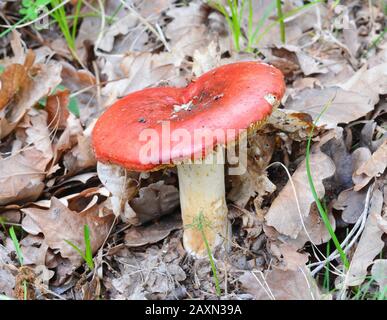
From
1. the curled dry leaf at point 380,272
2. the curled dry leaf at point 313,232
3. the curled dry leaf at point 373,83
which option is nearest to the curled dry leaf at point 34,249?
the curled dry leaf at point 313,232

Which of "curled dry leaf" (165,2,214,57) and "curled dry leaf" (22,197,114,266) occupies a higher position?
"curled dry leaf" (165,2,214,57)

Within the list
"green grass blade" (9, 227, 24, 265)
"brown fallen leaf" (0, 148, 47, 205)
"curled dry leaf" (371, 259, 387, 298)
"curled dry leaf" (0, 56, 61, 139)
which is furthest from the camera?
"curled dry leaf" (0, 56, 61, 139)

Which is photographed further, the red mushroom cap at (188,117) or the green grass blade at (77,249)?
the green grass blade at (77,249)

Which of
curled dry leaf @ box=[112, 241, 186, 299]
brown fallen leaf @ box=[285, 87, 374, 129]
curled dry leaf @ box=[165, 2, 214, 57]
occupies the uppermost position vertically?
curled dry leaf @ box=[165, 2, 214, 57]

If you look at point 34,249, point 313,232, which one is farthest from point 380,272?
point 34,249

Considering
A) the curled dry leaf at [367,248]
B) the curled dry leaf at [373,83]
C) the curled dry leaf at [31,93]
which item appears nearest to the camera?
the curled dry leaf at [367,248]

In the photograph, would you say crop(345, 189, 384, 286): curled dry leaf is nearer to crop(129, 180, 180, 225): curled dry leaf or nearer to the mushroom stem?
the mushroom stem

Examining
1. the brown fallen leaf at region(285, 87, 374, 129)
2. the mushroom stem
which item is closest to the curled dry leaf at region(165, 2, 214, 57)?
the brown fallen leaf at region(285, 87, 374, 129)

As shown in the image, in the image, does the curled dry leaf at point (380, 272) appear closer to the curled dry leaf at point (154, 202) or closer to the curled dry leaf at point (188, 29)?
the curled dry leaf at point (154, 202)
